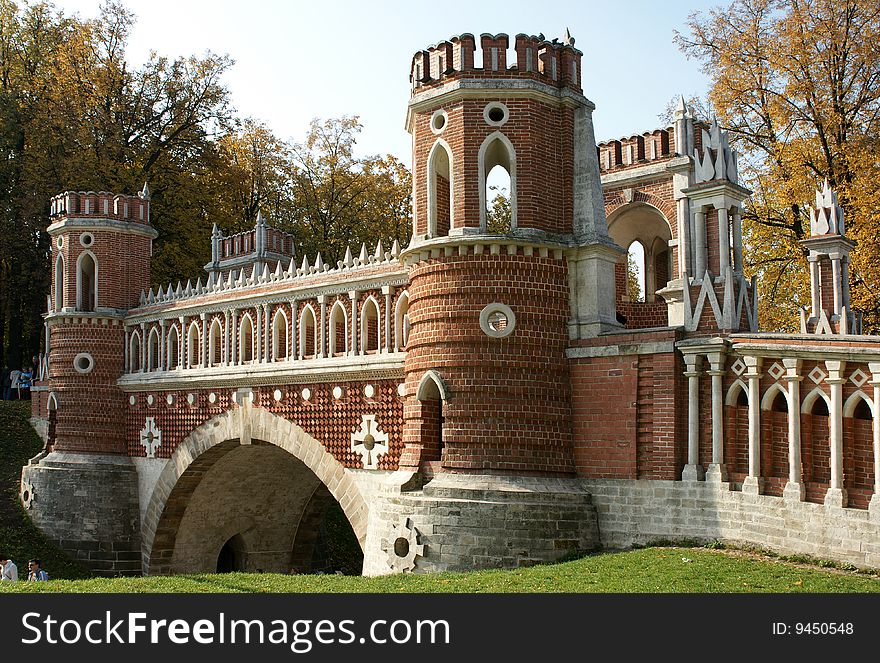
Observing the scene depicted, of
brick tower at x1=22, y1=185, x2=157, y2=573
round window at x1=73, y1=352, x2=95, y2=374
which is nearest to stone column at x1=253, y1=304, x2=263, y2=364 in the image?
brick tower at x1=22, y1=185, x2=157, y2=573

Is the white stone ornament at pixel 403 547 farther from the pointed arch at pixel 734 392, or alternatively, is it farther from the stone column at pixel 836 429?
the stone column at pixel 836 429

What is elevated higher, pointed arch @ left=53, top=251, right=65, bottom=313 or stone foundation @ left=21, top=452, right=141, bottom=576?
pointed arch @ left=53, top=251, right=65, bottom=313

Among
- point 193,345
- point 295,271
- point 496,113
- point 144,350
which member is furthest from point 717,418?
point 144,350

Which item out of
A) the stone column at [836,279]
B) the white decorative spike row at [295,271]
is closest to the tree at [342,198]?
the white decorative spike row at [295,271]

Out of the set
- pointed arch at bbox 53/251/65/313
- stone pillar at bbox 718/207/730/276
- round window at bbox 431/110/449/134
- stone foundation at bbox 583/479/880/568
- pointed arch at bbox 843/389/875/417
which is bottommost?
stone foundation at bbox 583/479/880/568

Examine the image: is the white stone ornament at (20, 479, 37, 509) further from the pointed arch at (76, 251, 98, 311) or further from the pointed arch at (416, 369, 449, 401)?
the pointed arch at (416, 369, 449, 401)

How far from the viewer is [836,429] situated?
37.3 ft

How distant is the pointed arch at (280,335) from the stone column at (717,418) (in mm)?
8958

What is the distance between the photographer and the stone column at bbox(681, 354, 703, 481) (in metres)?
12.8

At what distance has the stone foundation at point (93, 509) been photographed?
74.4ft

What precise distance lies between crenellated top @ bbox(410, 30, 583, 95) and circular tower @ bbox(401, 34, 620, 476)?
0.8 inches

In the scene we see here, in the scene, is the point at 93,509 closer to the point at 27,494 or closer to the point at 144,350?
the point at 27,494

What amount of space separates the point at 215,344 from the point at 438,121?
8.59 metres

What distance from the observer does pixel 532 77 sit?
568 inches
